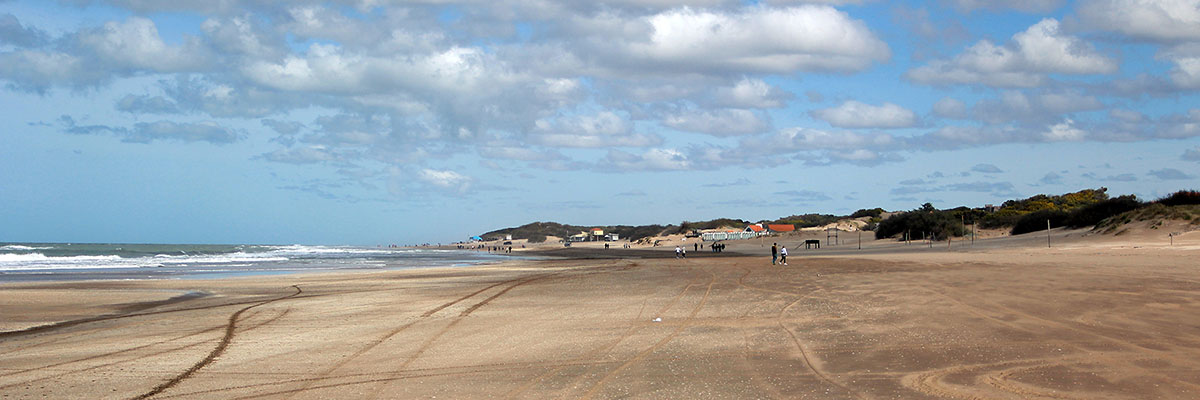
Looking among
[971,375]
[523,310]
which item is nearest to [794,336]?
[971,375]

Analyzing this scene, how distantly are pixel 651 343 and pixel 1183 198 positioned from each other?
53.9 m

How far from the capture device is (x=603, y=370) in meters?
8.84

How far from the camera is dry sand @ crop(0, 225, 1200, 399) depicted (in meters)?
7.76

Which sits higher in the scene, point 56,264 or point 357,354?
point 56,264

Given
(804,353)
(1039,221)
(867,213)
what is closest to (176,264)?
(804,353)

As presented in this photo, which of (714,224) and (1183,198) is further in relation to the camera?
(714,224)

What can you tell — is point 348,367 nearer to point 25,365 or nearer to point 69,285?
point 25,365

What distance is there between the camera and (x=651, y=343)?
10820 millimetres

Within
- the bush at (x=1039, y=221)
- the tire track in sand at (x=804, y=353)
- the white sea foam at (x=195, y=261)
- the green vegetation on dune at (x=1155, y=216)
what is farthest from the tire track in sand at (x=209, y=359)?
the bush at (x=1039, y=221)

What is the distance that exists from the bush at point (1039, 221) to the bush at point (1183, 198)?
620 cm

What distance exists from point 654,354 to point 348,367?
377cm

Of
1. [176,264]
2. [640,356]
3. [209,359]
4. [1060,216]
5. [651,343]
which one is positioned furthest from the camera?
[1060,216]

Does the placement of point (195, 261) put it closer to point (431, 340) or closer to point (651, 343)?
point (431, 340)

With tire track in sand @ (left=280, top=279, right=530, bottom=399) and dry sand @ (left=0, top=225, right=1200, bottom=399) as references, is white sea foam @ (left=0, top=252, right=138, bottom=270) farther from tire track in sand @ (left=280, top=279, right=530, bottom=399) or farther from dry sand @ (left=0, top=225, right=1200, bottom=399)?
tire track in sand @ (left=280, top=279, right=530, bottom=399)
